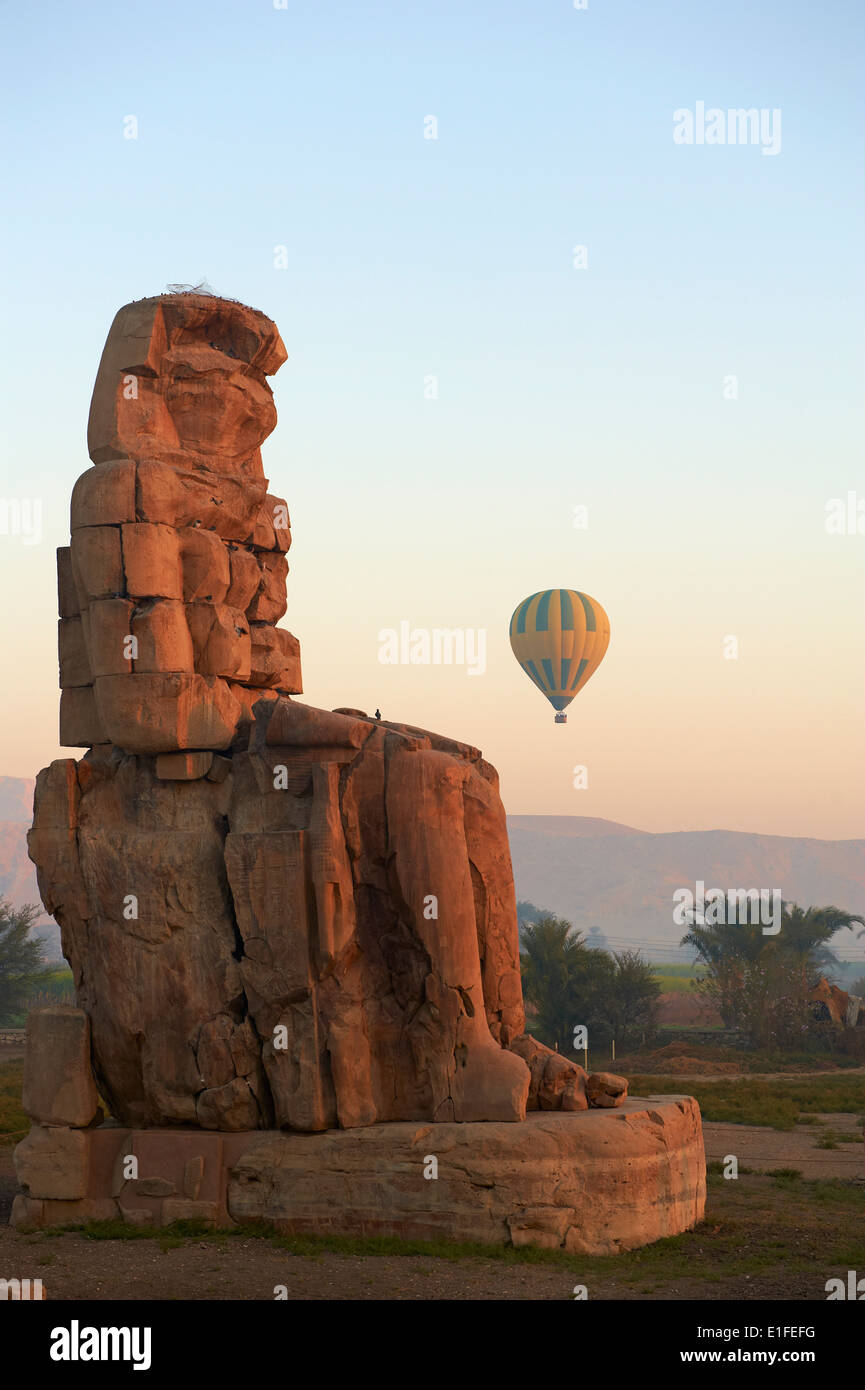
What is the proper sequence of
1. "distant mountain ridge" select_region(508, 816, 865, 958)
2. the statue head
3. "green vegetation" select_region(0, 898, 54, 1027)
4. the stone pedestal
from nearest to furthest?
the stone pedestal < the statue head < "green vegetation" select_region(0, 898, 54, 1027) < "distant mountain ridge" select_region(508, 816, 865, 958)

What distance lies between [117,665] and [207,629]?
2.78ft

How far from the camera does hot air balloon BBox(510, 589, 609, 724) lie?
119 feet

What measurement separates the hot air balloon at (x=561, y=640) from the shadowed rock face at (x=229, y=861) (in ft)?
79.9

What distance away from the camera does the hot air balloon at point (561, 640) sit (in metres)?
36.1

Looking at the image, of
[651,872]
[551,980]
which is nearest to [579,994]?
[551,980]

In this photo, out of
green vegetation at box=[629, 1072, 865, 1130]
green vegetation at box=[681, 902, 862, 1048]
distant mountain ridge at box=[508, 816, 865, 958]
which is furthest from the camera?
distant mountain ridge at box=[508, 816, 865, 958]

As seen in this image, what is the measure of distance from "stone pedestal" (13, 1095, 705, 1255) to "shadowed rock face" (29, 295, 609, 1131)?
253 millimetres

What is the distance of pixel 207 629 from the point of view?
11.6 meters

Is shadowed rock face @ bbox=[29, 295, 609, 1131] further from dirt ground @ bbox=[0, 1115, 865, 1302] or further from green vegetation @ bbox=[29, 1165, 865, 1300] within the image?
dirt ground @ bbox=[0, 1115, 865, 1302]

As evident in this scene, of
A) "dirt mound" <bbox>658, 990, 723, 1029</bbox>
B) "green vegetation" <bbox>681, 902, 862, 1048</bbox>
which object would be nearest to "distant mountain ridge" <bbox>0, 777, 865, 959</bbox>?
"dirt mound" <bbox>658, 990, 723, 1029</bbox>

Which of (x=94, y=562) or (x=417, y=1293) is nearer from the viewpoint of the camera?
(x=417, y=1293)

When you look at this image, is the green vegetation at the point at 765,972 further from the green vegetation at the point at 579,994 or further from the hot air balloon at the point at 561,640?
the hot air balloon at the point at 561,640

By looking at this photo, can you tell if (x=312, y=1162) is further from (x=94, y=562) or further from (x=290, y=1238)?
(x=94, y=562)
